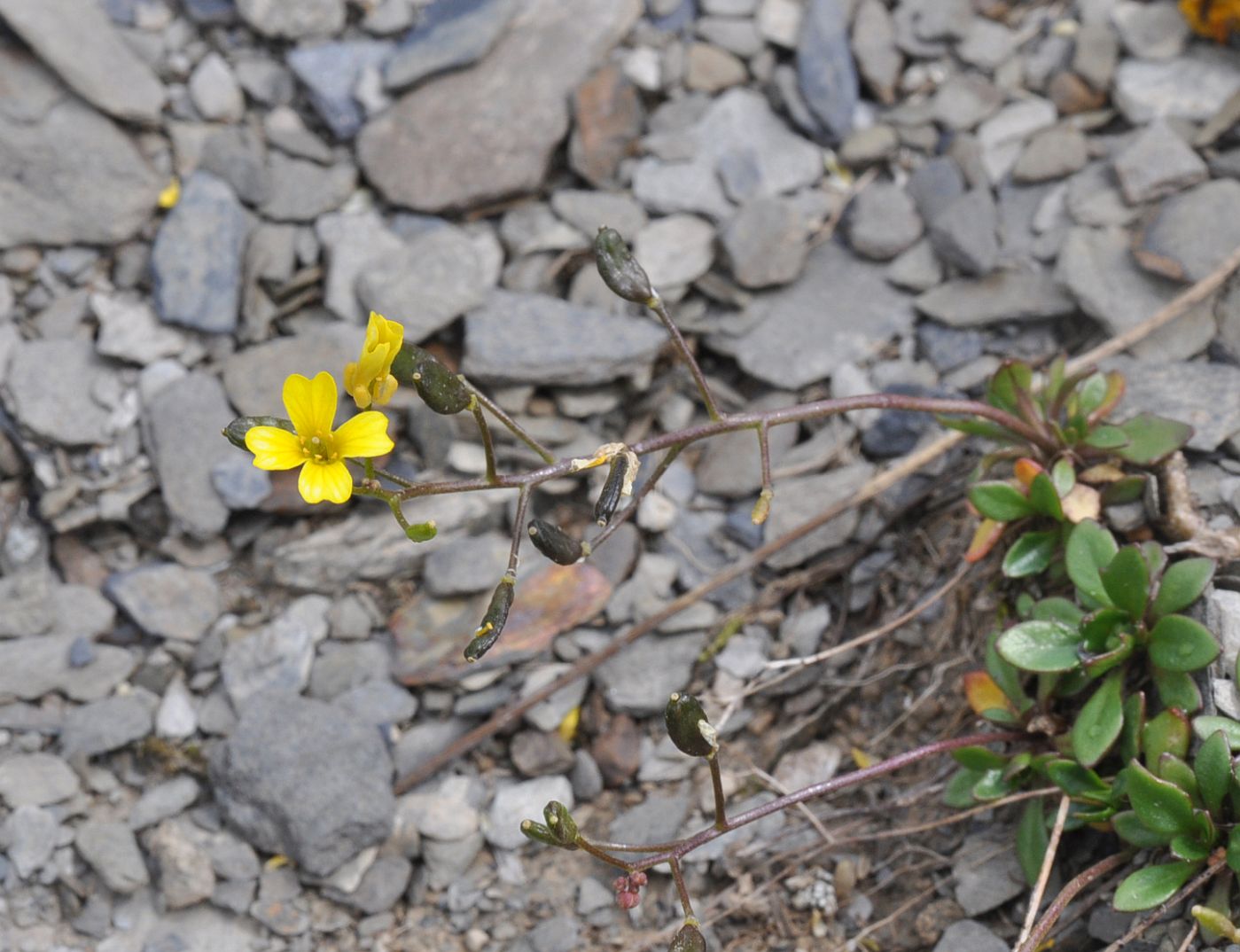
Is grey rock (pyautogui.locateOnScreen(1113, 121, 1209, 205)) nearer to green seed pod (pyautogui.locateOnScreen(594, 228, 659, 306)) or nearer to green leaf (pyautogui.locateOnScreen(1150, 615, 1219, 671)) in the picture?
green leaf (pyautogui.locateOnScreen(1150, 615, 1219, 671))

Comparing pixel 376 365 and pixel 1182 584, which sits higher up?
pixel 376 365

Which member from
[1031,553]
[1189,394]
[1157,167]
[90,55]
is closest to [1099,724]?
[1031,553]

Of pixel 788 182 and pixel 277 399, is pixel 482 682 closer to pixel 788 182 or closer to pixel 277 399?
pixel 277 399

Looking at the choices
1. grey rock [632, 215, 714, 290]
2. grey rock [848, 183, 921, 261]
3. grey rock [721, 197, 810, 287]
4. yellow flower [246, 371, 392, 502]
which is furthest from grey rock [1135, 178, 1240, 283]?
yellow flower [246, 371, 392, 502]

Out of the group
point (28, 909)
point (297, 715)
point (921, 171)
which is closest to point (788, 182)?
point (921, 171)

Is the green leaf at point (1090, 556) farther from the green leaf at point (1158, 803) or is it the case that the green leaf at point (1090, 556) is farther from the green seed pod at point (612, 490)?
the green seed pod at point (612, 490)

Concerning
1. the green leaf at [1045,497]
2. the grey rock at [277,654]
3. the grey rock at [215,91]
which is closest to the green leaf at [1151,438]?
the green leaf at [1045,497]

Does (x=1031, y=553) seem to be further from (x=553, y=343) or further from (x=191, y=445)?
(x=191, y=445)
